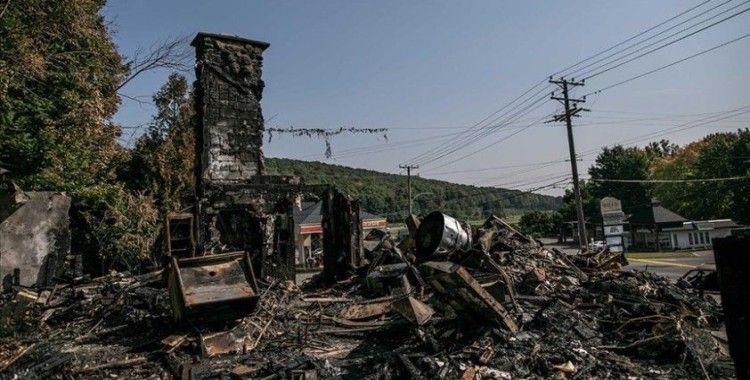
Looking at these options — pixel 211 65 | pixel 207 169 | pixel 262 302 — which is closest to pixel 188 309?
pixel 262 302

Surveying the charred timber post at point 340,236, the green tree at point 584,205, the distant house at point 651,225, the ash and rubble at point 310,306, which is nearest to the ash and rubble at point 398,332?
the ash and rubble at point 310,306

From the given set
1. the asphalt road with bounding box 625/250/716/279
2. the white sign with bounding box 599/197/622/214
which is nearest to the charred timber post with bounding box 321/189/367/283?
the asphalt road with bounding box 625/250/716/279

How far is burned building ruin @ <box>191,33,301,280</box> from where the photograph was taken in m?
11.9

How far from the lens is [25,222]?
11.3 meters

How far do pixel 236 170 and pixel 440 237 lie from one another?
6.18 meters

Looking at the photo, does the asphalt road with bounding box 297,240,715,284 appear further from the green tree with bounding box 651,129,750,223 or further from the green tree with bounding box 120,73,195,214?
the green tree with bounding box 651,129,750,223

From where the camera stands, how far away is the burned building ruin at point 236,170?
38.9ft

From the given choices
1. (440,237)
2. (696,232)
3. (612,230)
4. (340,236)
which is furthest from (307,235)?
(696,232)

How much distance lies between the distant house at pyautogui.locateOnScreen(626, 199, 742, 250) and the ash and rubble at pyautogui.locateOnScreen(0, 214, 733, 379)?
41.0 m

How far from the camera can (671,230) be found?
4488 centimetres

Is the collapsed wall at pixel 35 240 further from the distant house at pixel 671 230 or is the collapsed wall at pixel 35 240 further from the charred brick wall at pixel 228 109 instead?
the distant house at pixel 671 230

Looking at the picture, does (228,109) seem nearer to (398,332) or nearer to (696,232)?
(398,332)

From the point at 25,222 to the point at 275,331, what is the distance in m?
8.18

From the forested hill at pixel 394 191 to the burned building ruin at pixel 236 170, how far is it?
184 ft
